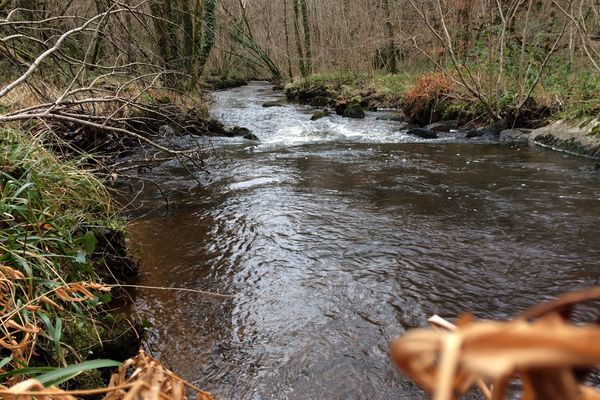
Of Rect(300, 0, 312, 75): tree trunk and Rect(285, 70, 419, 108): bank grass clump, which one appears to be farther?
Rect(300, 0, 312, 75): tree trunk

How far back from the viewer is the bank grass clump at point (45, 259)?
162 cm

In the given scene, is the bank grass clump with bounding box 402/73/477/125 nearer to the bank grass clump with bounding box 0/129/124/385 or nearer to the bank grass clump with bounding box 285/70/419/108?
the bank grass clump with bounding box 285/70/419/108

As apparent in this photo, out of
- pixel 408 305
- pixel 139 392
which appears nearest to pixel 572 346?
pixel 139 392

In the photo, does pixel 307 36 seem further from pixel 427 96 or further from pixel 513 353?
pixel 513 353

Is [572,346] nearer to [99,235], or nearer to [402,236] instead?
[99,235]

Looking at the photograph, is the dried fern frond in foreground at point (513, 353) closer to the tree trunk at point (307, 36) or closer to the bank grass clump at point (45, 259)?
the bank grass clump at point (45, 259)

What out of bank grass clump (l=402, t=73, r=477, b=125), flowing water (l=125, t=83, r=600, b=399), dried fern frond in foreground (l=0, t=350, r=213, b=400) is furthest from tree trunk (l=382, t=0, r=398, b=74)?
dried fern frond in foreground (l=0, t=350, r=213, b=400)

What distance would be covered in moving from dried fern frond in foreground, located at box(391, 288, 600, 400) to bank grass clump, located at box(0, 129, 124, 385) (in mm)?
1025

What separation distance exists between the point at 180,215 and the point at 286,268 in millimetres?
2133

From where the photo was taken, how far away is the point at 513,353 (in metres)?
0.19

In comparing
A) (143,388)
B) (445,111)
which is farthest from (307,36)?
(143,388)

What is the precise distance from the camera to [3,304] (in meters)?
1.69

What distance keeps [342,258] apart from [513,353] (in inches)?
157

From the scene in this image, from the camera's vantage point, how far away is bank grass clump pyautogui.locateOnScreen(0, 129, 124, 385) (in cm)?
162
